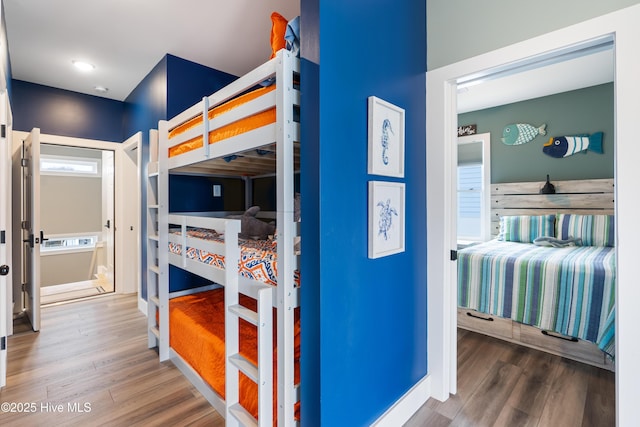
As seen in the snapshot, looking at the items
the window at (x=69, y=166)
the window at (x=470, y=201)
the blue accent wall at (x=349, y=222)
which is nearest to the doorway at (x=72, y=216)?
the window at (x=69, y=166)

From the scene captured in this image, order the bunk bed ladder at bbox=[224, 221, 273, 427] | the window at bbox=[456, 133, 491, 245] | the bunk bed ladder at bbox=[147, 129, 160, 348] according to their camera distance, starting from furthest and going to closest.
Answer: the window at bbox=[456, 133, 491, 245]
the bunk bed ladder at bbox=[147, 129, 160, 348]
the bunk bed ladder at bbox=[224, 221, 273, 427]

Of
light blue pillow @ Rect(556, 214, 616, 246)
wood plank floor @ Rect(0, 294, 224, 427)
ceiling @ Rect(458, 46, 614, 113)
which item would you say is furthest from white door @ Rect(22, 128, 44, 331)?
light blue pillow @ Rect(556, 214, 616, 246)

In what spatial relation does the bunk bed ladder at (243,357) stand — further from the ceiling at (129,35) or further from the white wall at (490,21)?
the ceiling at (129,35)

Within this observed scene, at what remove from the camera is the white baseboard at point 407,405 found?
62.1 inches

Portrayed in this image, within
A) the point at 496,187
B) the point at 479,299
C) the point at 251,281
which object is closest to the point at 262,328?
the point at 251,281

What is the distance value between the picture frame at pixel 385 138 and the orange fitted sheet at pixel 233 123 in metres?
0.47

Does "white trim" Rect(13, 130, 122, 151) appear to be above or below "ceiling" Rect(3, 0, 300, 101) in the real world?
below

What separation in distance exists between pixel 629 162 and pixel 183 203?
10.3 feet

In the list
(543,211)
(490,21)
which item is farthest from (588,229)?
(490,21)

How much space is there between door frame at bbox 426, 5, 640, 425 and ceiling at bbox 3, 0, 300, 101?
134cm

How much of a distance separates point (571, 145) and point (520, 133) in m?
0.57

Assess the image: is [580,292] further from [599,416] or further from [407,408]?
[407,408]

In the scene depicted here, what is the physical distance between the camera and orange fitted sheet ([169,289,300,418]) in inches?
62.2

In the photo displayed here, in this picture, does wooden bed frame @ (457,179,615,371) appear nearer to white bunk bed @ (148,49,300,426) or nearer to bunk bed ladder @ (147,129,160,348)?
white bunk bed @ (148,49,300,426)
